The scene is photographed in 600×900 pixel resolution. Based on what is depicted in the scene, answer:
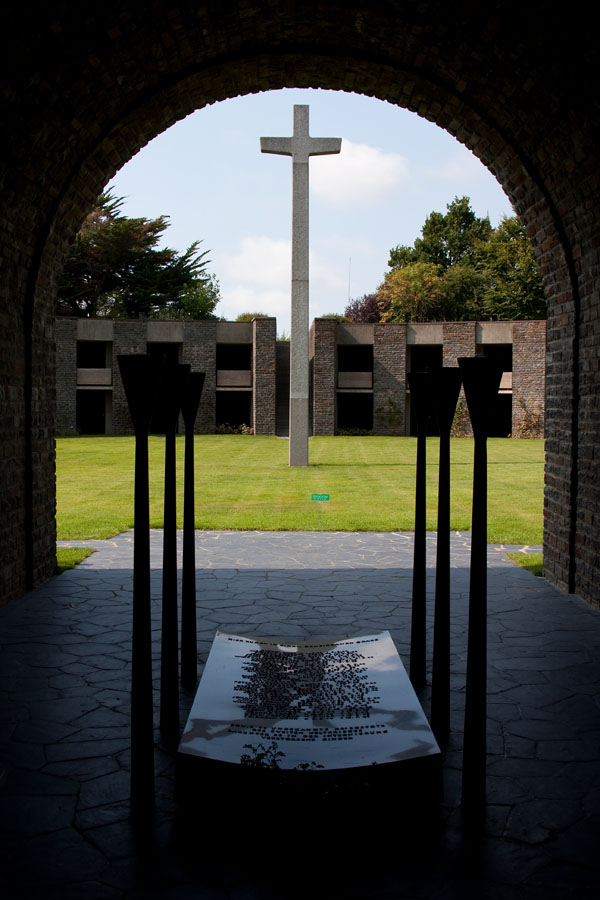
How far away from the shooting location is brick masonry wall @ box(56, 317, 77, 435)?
31.5 meters

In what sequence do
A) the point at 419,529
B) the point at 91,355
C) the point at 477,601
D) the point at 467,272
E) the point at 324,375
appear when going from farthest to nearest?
the point at 467,272 < the point at 91,355 < the point at 324,375 < the point at 419,529 < the point at 477,601

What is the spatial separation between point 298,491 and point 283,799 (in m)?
10.6

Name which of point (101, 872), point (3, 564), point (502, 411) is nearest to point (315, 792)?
point (101, 872)

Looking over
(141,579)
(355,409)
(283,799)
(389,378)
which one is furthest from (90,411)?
(283,799)

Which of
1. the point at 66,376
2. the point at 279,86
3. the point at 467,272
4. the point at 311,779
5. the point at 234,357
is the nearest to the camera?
the point at 311,779

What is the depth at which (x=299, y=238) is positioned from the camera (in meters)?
16.0

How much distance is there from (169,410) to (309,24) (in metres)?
3.55

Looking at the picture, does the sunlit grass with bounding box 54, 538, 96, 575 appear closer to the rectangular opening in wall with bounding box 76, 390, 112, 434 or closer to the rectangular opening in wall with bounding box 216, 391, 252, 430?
the rectangular opening in wall with bounding box 216, 391, 252, 430

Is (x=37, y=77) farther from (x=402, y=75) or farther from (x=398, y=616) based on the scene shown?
(x=398, y=616)

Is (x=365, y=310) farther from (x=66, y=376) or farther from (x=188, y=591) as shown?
(x=188, y=591)

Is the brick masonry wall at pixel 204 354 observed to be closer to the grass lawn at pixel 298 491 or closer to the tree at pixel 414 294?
the grass lawn at pixel 298 491

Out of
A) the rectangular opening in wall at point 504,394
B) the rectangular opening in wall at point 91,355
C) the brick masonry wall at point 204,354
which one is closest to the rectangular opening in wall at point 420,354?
the rectangular opening in wall at point 504,394

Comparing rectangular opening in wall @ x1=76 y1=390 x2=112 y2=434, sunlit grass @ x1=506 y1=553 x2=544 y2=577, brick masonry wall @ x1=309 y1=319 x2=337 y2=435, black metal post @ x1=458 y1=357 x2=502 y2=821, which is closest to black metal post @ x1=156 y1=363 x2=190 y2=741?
black metal post @ x1=458 y1=357 x2=502 y2=821

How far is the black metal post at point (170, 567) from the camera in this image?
10.4 ft
